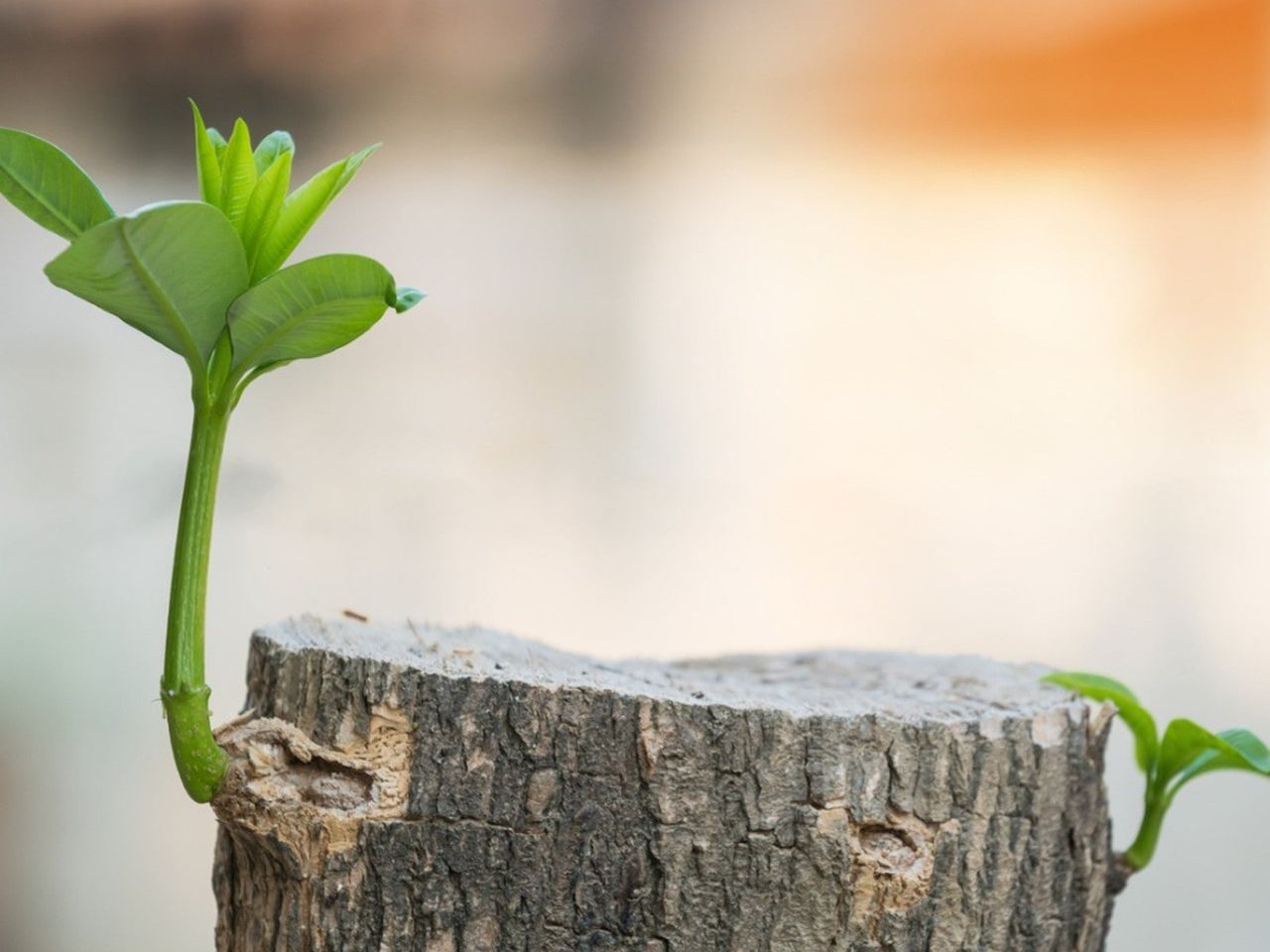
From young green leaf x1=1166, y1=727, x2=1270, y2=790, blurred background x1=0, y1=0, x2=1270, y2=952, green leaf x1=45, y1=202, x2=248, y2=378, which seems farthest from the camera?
blurred background x1=0, y1=0, x2=1270, y2=952

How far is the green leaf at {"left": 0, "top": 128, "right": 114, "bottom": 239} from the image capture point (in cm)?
64

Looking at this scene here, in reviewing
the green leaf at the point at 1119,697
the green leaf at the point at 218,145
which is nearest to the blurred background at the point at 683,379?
the green leaf at the point at 1119,697

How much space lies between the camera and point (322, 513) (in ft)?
5.57

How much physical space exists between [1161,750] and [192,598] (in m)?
0.74

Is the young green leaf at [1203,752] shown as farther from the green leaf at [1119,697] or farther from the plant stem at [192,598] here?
the plant stem at [192,598]

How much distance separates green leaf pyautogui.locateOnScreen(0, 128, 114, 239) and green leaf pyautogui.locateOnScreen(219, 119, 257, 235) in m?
0.07

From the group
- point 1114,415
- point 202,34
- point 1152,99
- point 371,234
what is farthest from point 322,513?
point 1152,99

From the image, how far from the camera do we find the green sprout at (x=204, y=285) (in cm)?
63

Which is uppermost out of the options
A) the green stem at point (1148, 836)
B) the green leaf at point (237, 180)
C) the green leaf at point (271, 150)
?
the green leaf at point (271, 150)

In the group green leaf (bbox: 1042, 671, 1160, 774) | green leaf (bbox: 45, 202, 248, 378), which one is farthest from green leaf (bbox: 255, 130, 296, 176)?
green leaf (bbox: 1042, 671, 1160, 774)

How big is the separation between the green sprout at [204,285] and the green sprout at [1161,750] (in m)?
0.60

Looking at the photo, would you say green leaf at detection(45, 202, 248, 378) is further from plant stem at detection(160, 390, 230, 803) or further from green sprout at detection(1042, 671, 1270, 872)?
green sprout at detection(1042, 671, 1270, 872)

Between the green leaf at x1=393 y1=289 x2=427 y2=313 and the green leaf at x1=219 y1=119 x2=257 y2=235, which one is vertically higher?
the green leaf at x1=219 y1=119 x2=257 y2=235

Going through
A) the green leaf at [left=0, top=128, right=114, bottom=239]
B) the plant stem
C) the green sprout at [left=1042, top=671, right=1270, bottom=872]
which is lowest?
the green sprout at [left=1042, top=671, right=1270, bottom=872]
